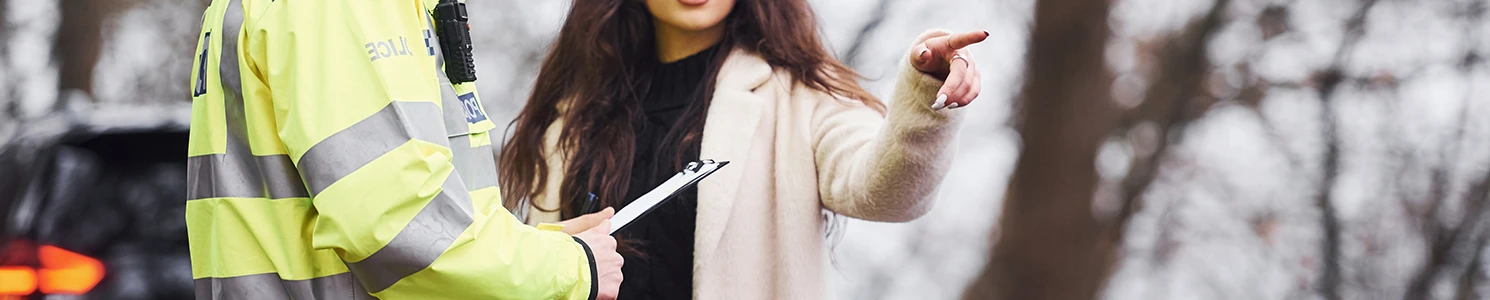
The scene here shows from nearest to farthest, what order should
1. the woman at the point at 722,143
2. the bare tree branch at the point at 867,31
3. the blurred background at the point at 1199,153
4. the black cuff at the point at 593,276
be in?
the black cuff at the point at 593,276, the woman at the point at 722,143, the blurred background at the point at 1199,153, the bare tree branch at the point at 867,31

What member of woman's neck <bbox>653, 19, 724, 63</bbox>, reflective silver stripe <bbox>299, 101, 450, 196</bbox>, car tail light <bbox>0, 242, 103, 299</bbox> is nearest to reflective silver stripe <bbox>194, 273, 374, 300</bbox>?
reflective silver stripe <bbox>299, 101, 450, 196</bbox>

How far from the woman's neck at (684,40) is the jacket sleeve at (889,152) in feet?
0.99

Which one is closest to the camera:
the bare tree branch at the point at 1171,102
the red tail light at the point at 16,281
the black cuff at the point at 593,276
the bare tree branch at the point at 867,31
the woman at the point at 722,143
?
the black cuff at the point at 593,276

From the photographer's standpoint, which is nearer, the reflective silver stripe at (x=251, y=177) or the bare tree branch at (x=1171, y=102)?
the reflective silver stripe at (x=251, y=177)

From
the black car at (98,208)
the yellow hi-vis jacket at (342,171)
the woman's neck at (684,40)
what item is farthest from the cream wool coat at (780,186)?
the black car at (98,208)

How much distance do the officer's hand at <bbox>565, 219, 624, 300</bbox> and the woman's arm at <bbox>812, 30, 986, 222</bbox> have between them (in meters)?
0.51

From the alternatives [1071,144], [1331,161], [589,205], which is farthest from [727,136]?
[1331,161]

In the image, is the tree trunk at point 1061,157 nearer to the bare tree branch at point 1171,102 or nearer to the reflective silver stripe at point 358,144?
the bare tree branch at point 1171,102

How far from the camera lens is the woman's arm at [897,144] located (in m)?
2.02

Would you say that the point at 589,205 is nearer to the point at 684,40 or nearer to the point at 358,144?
the point at 684,40

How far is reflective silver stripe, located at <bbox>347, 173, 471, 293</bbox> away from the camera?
138 centimetres

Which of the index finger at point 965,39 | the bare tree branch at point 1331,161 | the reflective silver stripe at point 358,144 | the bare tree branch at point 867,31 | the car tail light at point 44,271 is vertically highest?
the reflective silver stripe at point 358,144

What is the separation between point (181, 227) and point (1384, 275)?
452 centimetres

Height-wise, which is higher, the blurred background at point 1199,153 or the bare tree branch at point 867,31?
the bare tree branch at point 867,31
